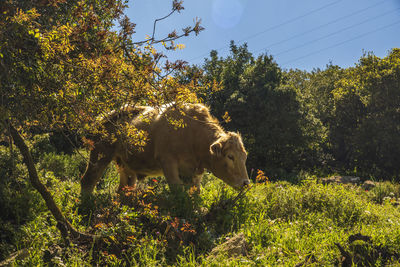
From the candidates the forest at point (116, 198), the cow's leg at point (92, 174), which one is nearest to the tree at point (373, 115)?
the forest at point (116, 198)

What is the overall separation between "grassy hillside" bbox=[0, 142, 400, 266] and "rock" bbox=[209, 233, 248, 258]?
1 centimetres

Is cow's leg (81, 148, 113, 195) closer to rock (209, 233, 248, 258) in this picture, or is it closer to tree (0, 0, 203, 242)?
tree (0, 0, 203, 242)

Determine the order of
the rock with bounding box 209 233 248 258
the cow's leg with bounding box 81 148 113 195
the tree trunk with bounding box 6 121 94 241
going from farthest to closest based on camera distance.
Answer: the cow's leg with bounding box 81 148 113 195, the rock with bounding box 209 233 248 258, the tree trunk with bounding box 6 121 94 241

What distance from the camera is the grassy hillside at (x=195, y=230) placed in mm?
4273

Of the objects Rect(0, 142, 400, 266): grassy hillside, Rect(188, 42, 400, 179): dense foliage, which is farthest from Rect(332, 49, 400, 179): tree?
Rect(0, 142, 400, 266): grassy hillside

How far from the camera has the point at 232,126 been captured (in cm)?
2047

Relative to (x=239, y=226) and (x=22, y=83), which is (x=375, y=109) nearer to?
(x=239, y=226)

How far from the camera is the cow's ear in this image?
5910 mm

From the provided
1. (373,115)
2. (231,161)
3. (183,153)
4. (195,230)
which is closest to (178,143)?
(183,153)

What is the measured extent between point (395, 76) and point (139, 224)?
19426 mm

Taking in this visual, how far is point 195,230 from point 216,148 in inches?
59.2

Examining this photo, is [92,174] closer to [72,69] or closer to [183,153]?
[183,153]

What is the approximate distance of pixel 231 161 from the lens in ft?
20.0

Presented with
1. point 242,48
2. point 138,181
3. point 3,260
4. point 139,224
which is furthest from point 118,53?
point 242,48
